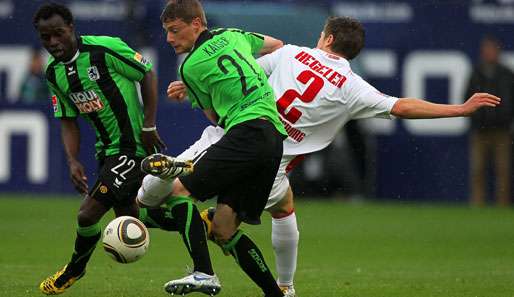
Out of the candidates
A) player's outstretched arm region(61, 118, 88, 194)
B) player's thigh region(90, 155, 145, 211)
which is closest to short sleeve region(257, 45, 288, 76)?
player's thigh region(90, 155, 145, 211)

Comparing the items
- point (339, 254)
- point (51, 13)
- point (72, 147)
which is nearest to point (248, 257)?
point (72, 147)

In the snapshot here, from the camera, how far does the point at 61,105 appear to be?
890 centimetres

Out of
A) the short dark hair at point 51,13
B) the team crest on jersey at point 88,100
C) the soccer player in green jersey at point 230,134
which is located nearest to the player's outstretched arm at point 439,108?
the soccer player in green jersey at point 230,134

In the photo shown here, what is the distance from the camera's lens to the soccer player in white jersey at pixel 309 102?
27.0 feet

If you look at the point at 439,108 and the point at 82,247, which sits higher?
the point at 439,108

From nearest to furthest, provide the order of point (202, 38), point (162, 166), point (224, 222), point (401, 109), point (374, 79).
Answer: point (162, 166), point (224, 222), point (202, 38), point (401, 109), point (374, 79)

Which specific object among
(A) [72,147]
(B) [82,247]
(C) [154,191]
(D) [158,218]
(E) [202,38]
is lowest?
(B) [82,247]

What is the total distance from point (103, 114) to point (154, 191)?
4.40ft

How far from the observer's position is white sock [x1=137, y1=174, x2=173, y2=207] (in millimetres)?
7598

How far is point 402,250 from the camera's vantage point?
41.2 ft

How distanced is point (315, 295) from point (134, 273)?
6.99 ft

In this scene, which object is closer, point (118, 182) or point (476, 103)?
point (476, 103)

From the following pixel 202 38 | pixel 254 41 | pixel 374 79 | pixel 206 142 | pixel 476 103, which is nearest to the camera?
pixel 202 38

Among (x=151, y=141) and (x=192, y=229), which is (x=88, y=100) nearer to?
(x=151, y=141)
